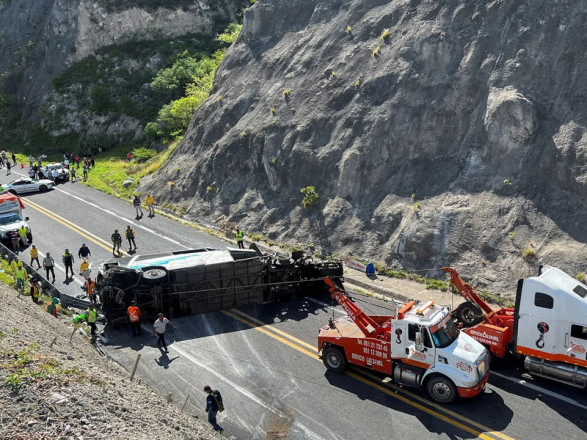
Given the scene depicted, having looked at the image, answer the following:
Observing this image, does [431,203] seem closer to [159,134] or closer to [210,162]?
[210,162]

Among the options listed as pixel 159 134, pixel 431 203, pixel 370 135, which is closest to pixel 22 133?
pixel 159 134

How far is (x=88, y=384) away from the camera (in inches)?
512

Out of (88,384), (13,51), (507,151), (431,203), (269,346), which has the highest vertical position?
(13,51)

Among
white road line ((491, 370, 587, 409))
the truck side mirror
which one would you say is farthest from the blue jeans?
white road line ((491, 370, 587, 409))

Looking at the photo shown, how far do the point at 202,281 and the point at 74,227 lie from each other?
13960 mm

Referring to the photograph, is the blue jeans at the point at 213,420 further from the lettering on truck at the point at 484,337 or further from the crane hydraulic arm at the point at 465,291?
the crane hydraulic arm at the point at 465,291

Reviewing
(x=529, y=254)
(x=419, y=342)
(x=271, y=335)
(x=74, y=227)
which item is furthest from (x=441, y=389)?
(x=74, y=227)

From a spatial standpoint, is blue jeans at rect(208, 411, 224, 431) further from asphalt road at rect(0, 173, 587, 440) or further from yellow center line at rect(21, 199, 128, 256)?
yellow center line at rect(21, 199, 128, 256)

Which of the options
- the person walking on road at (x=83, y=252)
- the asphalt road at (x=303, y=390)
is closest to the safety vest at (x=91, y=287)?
the asphalt road at (x=303, y=390)

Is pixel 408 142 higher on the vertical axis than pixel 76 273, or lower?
higher

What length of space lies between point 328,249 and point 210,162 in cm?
1193

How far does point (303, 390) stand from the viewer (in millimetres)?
16031

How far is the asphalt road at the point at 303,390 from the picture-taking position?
46.5 feet

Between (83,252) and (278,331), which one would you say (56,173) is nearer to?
(83,252)
